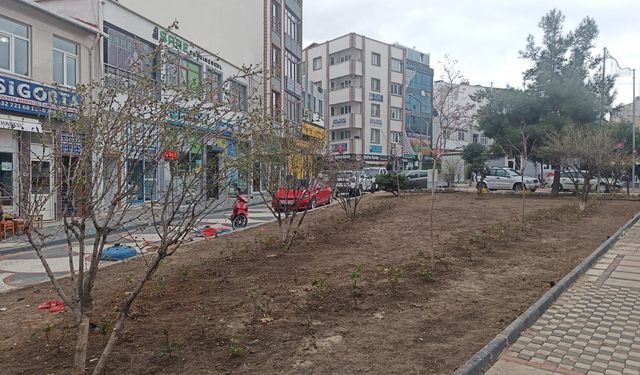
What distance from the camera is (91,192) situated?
330 centimetres

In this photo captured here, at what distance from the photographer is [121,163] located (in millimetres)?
3451

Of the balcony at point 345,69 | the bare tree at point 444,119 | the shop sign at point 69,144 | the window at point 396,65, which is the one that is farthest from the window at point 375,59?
the shop sign at point 69,144

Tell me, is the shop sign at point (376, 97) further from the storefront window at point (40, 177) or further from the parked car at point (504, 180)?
the storefront window at point (40, 177)

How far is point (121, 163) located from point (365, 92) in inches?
2087

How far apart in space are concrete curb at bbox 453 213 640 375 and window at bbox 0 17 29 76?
1557cm

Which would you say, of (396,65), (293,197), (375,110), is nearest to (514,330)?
(293,197)

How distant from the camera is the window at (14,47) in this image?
14.2m

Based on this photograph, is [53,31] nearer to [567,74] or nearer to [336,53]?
[567,74]

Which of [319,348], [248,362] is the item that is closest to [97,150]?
[248,362]

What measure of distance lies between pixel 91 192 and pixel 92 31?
16247 millimetres

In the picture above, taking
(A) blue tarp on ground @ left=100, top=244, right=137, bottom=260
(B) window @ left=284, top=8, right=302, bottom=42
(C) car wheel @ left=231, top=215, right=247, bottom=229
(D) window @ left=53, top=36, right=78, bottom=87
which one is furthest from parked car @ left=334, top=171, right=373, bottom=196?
(B) window @ left=284, top=8, right=302, bottom=42

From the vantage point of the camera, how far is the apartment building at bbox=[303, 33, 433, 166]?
5459cm

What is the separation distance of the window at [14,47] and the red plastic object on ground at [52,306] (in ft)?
38.3

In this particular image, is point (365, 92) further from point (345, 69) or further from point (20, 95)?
point (20, 95)
